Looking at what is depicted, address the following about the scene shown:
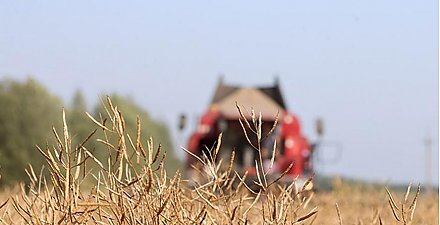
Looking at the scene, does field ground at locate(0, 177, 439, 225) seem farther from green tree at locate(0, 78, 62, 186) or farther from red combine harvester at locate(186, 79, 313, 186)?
green tree at locate(0, 78, 62, 186)

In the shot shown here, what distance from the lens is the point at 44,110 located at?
30500 mm

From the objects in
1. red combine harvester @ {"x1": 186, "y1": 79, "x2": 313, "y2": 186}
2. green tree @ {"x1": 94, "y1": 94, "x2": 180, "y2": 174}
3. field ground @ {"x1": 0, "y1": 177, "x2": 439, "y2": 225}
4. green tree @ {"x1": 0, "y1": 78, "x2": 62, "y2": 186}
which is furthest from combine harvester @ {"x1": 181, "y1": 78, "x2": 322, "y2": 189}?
green tree @ {"x1": 94, "y1": 94, "x2": 180, "y2": 174}

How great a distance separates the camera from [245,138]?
17703 millimetres

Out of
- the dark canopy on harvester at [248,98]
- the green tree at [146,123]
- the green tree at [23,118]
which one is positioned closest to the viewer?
the dark canopy on harvester at [248,98]

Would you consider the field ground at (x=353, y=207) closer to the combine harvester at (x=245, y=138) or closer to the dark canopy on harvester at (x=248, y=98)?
the combine harvester at (x=245, y=138)

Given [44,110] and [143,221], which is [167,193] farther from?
[44,110]

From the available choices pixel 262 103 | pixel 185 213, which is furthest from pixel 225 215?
pixel 262 103

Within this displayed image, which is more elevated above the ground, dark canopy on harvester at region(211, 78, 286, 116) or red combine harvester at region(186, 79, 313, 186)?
dark canopy on harvester at region(211, 78, 286, 116)

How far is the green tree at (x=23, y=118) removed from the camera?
93.0ft

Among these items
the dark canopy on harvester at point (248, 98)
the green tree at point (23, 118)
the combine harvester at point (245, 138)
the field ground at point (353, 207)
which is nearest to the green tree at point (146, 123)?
the green tree at point (23, 118)

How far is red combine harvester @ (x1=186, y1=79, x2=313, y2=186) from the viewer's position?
1745cm

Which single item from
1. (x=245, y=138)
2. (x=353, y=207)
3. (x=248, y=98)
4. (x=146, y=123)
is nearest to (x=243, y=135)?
(x=245, y=138)

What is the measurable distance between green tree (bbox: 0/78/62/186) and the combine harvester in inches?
415

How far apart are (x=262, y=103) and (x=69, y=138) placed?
49.1 feet
